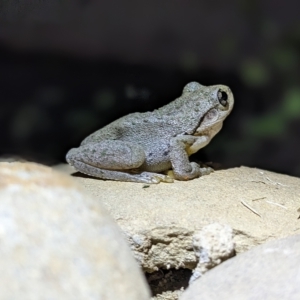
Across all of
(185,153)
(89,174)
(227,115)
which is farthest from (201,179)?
(89,174)

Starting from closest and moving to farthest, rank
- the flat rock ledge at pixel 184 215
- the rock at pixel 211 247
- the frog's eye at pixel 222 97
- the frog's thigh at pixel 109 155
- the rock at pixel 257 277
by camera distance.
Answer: the rock at pixel 257 277
the rock at pixel 211 247
the flat rock ledge at pixel 184 215
the frog's thigh at pixel 109 155
the frog's eye at pixel 222 97

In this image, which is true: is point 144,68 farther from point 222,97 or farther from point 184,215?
point 184,215

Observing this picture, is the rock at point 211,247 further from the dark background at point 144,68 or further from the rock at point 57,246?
the dark background at point 144,68

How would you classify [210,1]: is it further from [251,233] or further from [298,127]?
[251,233]

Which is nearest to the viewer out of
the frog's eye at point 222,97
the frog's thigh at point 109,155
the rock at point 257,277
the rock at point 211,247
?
the rock at point 257,277

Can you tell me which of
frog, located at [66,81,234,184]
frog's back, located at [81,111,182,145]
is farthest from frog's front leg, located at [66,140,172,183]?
frog's back, located at [81,111,182,145]

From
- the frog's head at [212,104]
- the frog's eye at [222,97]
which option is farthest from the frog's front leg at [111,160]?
the frog's eye at [222,97]

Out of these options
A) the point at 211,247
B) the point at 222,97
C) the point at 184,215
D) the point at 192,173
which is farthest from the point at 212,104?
the point at 211,247
